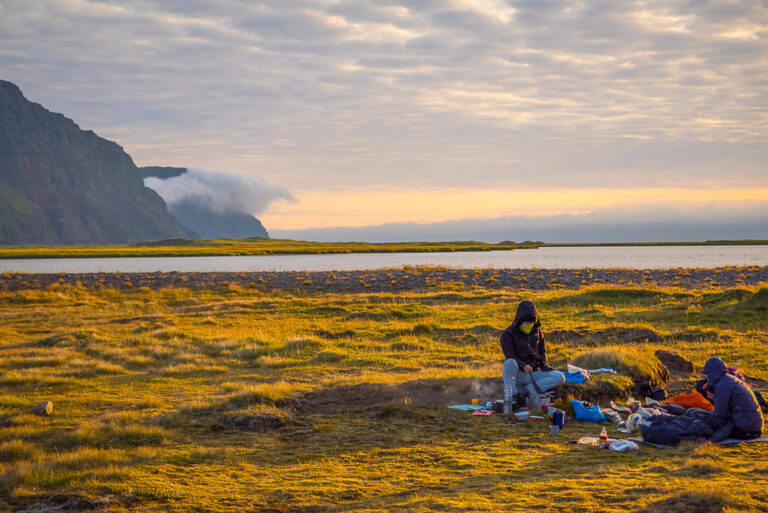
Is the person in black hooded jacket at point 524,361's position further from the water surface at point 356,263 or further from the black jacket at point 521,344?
the water surface at point 356,263

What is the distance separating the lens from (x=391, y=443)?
11031mm

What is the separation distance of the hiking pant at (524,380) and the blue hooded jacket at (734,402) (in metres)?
3.34

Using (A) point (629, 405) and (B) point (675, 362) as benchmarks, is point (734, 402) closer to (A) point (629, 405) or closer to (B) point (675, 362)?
(A) point (629, 405)

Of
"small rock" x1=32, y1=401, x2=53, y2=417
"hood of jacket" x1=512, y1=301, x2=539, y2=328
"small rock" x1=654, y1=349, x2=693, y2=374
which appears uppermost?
"hood of jacket" x1=512, y1=301, x2=539, y2=328

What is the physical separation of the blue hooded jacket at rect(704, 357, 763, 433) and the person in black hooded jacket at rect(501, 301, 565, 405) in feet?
11.0

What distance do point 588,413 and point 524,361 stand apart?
66.0 inches

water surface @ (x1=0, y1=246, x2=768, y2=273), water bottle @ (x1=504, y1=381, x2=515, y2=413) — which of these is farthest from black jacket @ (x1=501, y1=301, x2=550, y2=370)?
water surface @ (x1=0, y1=246, x2=768, y2=273)

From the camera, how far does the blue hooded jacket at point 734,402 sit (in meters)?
10.2

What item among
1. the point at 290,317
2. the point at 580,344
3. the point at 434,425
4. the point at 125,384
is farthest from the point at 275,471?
the point at 290,317

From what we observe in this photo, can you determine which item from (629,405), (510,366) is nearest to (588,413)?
(629,405)

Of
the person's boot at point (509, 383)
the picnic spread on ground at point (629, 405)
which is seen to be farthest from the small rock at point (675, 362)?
the person's boot at point (509, 383)

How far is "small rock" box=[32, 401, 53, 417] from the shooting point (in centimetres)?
1336

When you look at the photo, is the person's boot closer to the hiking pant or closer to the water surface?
the hiking pant

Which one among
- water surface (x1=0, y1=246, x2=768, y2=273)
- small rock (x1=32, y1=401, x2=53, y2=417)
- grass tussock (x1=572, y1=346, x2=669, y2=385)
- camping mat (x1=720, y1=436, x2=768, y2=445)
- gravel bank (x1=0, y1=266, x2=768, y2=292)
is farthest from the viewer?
water surface (x1=0, y1=246, x2=768, y2=273)
